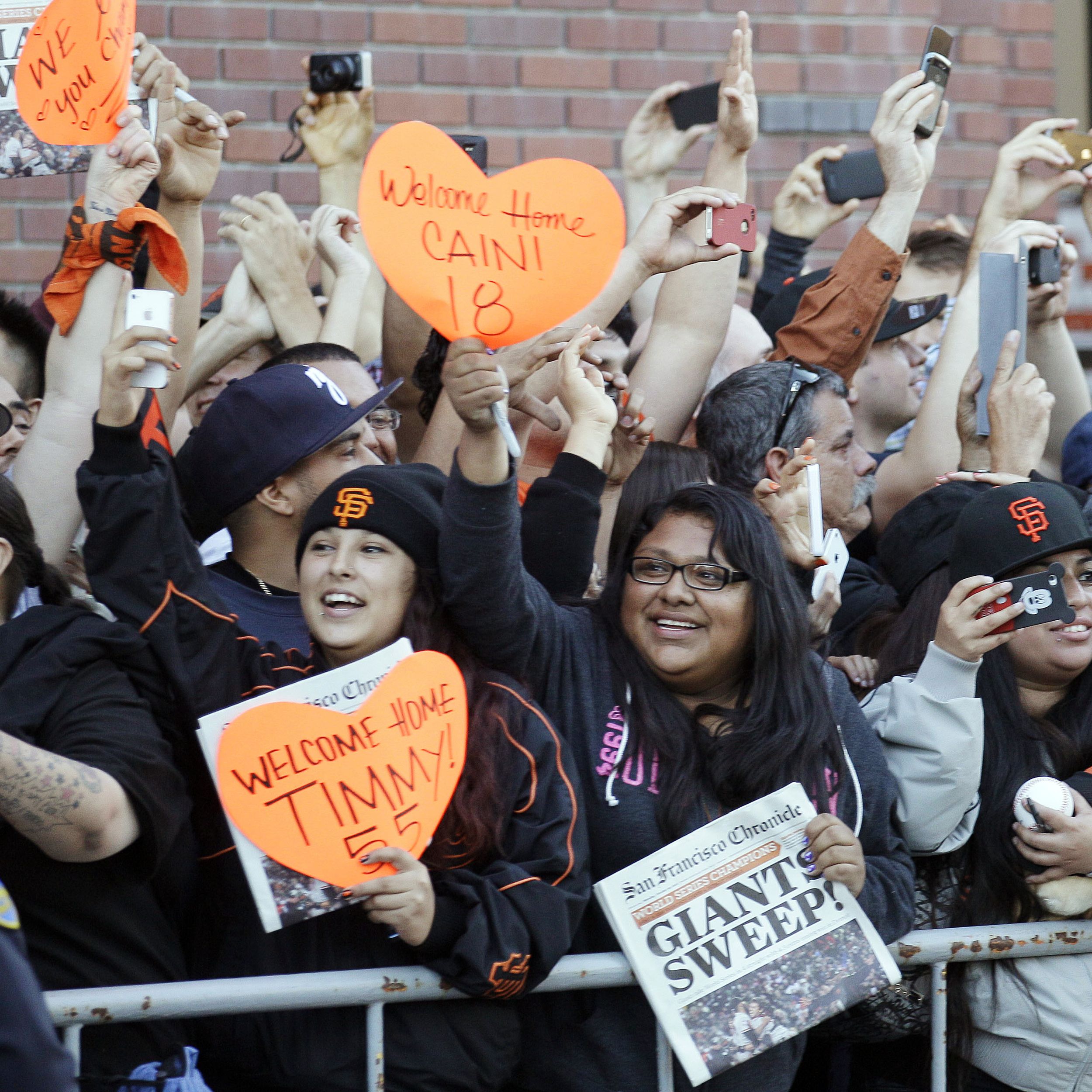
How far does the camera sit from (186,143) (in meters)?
3.21

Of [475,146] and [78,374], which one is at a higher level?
[475,146]

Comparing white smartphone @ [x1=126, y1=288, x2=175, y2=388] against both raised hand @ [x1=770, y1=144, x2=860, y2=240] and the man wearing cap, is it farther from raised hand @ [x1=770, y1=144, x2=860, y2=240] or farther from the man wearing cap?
raised hand @ [x1=770, y1=144, x2=860, y2=240]

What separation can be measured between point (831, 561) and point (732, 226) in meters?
0.70

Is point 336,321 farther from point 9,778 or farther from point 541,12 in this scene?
point 541,12

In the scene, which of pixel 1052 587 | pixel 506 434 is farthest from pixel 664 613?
pixel 1052 587

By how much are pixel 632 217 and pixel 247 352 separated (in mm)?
1268

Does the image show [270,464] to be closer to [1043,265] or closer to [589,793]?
[589,793]

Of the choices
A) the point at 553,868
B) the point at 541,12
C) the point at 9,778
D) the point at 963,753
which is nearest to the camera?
the point at 9,778

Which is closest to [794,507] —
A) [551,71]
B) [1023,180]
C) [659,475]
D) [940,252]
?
[659,475]

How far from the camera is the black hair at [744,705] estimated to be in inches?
98.3

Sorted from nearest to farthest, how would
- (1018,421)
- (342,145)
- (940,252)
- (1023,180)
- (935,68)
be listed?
(1018,421) → (935,68) → (342,145) → (1023,180) → (940,252)

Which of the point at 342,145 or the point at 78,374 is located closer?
the point at 78,374

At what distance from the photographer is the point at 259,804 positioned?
2146mm

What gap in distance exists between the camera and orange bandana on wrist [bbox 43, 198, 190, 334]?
2725 mm
